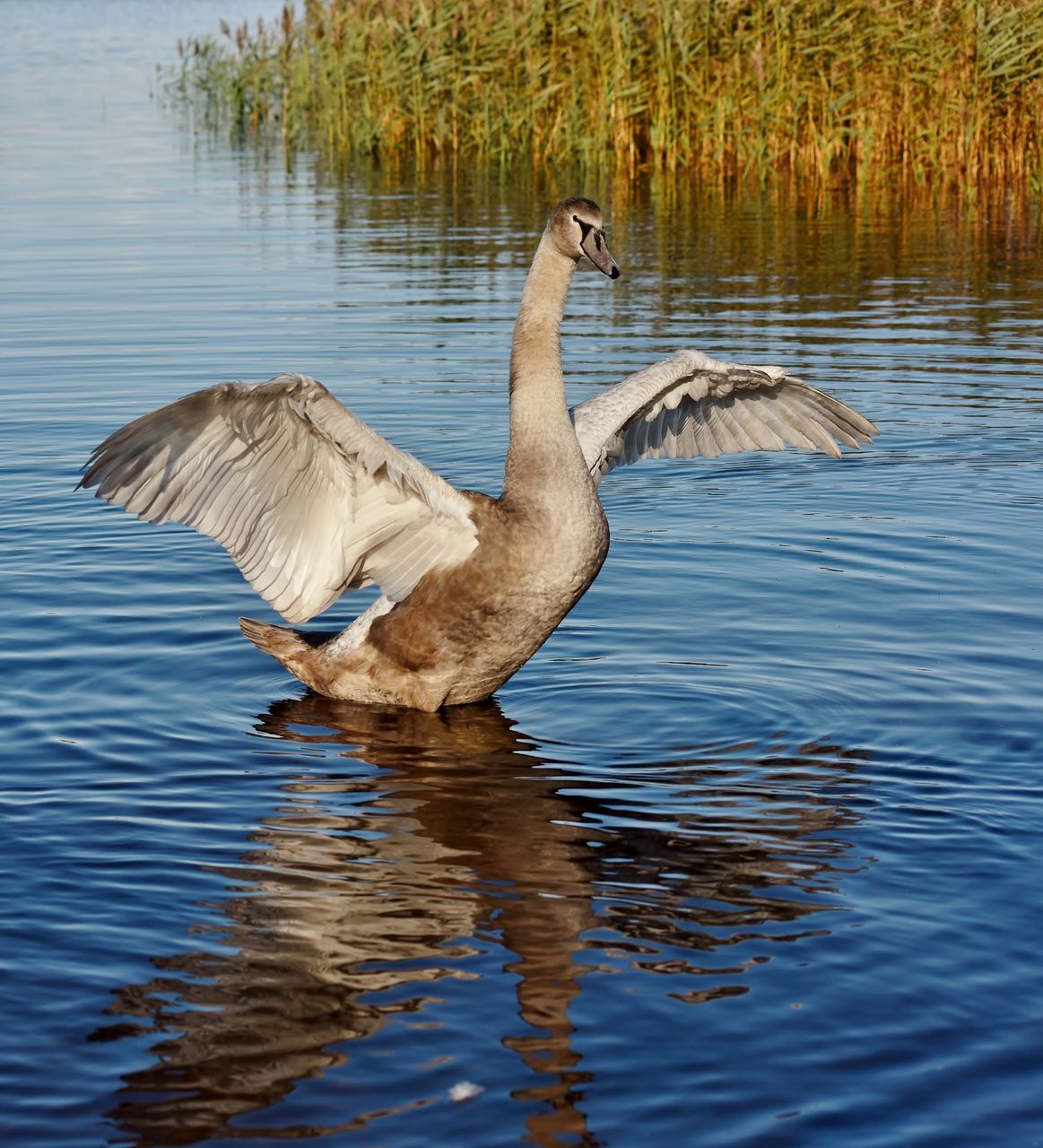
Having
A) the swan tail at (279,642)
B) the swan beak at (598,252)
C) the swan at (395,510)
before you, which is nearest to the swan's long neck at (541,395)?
the swan at (395,510)

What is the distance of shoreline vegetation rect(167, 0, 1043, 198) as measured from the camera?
70.6 ft

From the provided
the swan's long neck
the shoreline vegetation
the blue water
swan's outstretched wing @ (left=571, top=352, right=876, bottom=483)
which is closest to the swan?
the swan's long neck

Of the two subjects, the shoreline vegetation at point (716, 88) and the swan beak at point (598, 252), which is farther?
the shoreline vegetation at point (716, 88)

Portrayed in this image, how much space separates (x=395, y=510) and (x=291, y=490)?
0.44 m

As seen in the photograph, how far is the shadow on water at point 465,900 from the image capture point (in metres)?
4.47

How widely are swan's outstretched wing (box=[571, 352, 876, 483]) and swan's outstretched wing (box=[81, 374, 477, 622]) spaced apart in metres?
1.36

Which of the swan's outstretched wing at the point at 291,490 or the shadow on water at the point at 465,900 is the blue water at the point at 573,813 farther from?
the swan's outstretched wing at the point at 291,490

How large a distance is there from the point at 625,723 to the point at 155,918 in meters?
2.52

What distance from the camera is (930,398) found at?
1302 centimetres

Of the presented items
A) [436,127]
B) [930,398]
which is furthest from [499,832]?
[436,127]

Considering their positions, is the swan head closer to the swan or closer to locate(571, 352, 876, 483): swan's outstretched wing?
the swan

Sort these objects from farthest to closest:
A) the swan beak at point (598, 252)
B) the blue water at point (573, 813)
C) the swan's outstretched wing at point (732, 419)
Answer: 1. the swan's outstretched wing at point (732, 419)
2. the swan beak at point (598, 252)
3. the blue water at point (573, 813)

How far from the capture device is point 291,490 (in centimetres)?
705

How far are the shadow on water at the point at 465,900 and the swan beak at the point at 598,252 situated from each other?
6.52 feet
